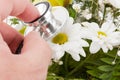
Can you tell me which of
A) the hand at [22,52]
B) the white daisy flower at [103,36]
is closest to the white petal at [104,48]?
the white daisy flower at [103,36]

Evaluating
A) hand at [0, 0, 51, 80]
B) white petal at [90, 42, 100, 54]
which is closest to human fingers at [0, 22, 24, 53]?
hand at [0, 0, 51, 80]

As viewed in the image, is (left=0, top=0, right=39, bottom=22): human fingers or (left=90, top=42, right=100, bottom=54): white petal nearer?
(left=0, top=0, right=39, bottom=22): human fingers

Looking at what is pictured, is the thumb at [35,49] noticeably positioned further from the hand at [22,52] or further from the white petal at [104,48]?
the white petal at [104,48]

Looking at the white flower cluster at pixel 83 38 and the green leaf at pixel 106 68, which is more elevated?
the white flower cluster at pixel 83 38

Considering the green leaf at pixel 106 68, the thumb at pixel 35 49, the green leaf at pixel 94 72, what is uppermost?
the thumb at pixel 35 49

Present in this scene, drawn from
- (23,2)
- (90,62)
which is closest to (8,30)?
(23,2)

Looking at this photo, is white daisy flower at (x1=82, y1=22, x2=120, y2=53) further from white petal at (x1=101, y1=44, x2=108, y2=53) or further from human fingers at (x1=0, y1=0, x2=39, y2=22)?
human fingers at (x1=0, y1=0, x2=39, y2=22)
